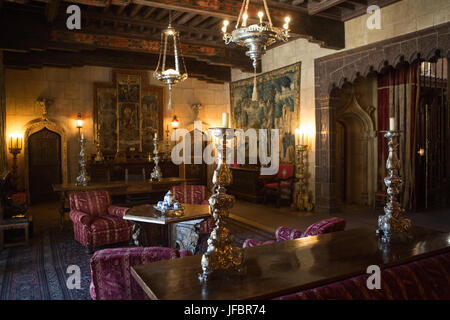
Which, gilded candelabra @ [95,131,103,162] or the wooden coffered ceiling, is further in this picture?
gilded candelabra @ [95,131,103,162]

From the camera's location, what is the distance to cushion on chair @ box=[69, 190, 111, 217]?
18.8 ft

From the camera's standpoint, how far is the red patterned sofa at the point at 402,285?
1.89 meters

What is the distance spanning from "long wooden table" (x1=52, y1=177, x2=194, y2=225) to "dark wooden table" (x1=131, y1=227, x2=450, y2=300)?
5015 mm

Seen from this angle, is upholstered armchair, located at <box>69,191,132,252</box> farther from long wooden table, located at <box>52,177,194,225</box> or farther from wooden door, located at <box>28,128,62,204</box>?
wooden door, located at <box>28,128,62,204</box>

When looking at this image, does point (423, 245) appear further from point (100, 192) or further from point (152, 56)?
point (152, 56)

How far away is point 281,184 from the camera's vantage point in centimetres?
931

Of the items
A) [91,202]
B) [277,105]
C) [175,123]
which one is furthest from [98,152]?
[277,105]

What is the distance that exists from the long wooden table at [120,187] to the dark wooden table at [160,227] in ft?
6.00

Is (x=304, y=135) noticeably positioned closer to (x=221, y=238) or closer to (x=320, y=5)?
(x=320, y=5)

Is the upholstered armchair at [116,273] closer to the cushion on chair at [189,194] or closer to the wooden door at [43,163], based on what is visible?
the cushion on chair at [189,194]

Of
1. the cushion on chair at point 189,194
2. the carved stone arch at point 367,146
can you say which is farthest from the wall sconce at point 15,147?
the carved stone arch at point 367,146

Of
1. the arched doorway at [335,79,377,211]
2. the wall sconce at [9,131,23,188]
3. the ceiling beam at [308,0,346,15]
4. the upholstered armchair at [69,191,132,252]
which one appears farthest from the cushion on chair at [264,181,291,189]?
the wall sconce at [9,131,23,188]

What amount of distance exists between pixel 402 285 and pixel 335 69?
21.6 feet

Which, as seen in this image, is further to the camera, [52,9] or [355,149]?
[355,149]
